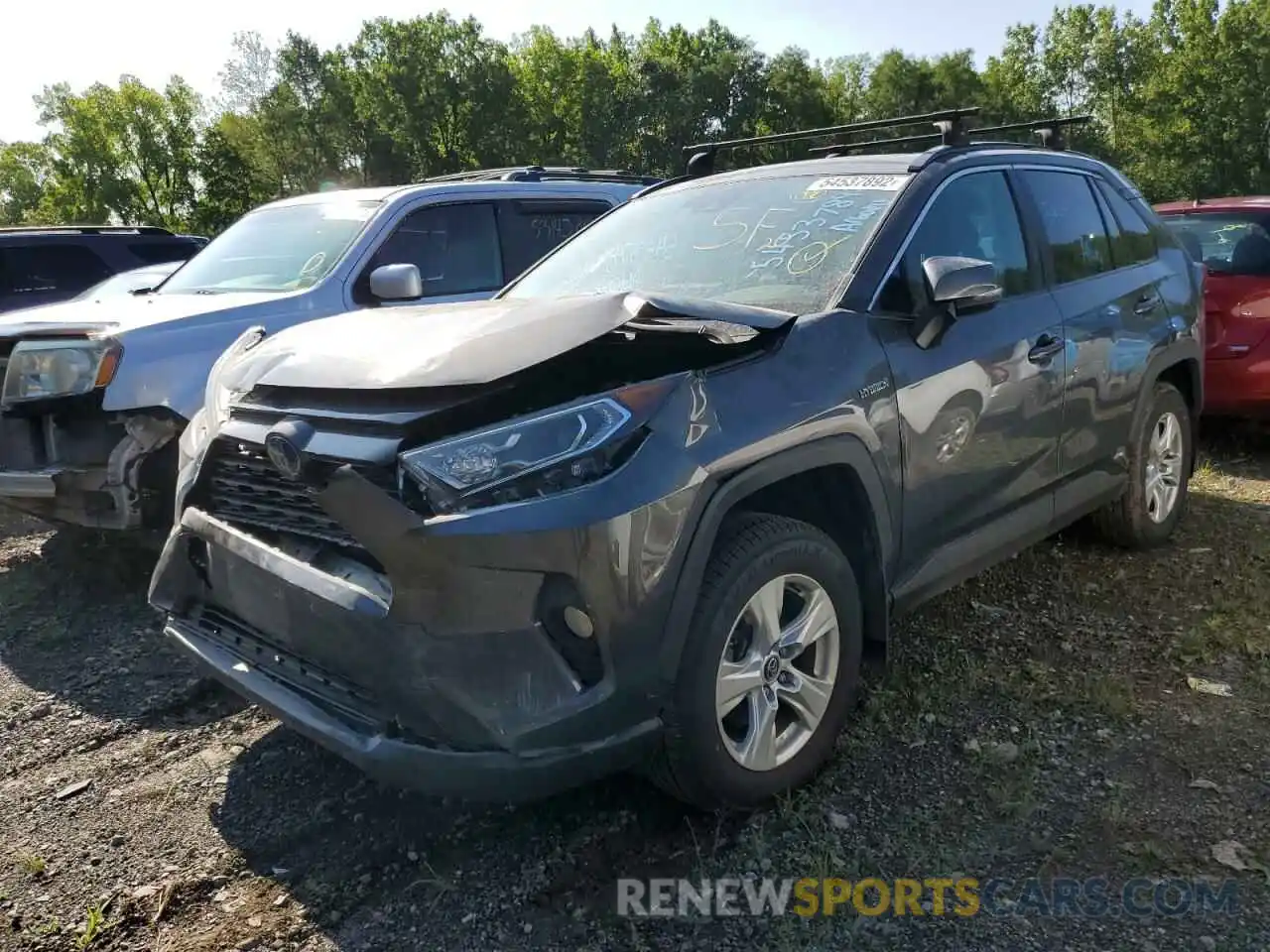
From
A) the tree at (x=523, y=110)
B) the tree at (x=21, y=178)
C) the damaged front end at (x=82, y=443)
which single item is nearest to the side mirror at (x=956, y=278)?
the damaged front end at (x=82, y=443)

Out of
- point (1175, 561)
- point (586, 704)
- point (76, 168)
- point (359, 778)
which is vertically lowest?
point (1175, 561)

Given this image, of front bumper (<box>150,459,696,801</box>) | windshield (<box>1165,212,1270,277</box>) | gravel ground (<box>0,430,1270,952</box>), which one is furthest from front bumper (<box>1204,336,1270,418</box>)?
front bumper (<box>150,459,696,801</box>)

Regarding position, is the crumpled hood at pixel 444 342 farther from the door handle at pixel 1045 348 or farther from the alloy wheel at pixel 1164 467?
the alloy wheel at pixel 1164 467

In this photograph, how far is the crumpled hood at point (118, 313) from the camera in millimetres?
4422

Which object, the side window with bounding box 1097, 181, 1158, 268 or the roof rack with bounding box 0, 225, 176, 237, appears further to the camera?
the roof rack with bounding box 0, 225, 176, 237

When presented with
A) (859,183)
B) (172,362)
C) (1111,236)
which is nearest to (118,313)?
(172,362)

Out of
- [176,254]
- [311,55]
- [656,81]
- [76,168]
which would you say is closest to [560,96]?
[656,81]

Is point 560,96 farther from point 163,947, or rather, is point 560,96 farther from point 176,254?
point 163,947

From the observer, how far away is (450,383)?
230cm

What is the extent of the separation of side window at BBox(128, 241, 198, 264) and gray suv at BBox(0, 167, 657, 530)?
3756 mm

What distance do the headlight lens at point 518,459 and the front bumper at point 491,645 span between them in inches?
2.9

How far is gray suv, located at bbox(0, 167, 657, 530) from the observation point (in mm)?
4297

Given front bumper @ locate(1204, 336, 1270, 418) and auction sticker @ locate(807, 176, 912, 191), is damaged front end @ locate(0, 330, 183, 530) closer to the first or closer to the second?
auction sticker @ locate(807, 176, 912, 191)

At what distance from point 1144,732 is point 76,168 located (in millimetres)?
61699
